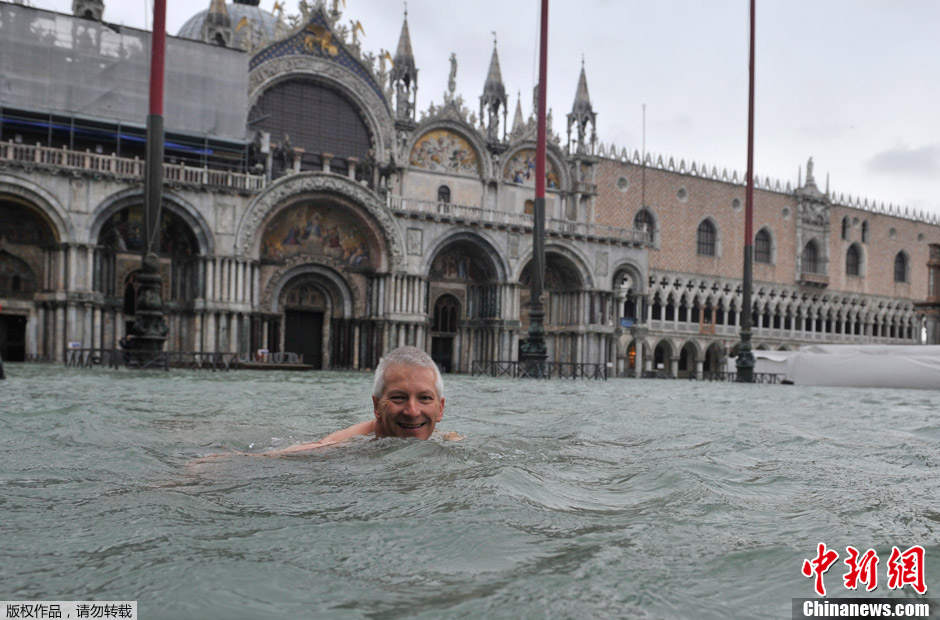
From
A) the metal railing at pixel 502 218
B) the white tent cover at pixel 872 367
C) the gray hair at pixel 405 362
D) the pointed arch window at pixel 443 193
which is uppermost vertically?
the pointed arch window at pixel 443 193

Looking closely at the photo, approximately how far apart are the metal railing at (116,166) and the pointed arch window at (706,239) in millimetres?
24276

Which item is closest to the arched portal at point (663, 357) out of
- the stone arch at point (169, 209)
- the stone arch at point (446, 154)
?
the stone arch at point (446, 154)

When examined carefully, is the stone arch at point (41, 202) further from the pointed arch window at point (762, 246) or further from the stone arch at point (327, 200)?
the pointed arch window at point (762, 246)

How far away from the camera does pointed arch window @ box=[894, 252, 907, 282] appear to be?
171 feet

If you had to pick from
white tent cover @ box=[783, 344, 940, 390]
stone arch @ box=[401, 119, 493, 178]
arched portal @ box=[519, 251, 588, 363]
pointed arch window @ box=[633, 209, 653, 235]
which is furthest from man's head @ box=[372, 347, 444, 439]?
pointed arch window @ box=[633, 209, 653, 235]

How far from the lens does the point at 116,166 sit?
25.3m

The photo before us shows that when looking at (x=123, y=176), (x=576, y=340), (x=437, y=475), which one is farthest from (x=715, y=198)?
(x=437, y=475)

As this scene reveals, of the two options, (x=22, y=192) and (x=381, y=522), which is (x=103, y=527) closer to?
(x=381, y=522)

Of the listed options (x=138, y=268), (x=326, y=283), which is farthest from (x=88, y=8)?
(x=326, y=283)

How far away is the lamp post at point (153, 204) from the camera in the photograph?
1545cm

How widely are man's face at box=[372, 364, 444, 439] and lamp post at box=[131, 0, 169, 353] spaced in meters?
12.4

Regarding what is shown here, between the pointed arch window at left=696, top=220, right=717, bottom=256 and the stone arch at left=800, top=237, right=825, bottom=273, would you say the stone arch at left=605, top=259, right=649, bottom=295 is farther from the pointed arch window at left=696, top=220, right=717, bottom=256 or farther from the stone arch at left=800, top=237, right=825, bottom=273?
the stone arch at left=800, top=237, right=825, bottom=273

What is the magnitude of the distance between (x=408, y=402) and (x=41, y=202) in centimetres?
2309

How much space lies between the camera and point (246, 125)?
28.9 metres
